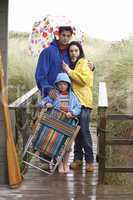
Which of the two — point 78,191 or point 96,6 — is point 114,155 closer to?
point 78,191

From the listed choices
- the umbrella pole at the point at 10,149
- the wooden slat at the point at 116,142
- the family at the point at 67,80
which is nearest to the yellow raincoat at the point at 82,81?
the family at the point at 67,80

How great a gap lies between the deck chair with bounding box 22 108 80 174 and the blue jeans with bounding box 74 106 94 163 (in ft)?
0.32

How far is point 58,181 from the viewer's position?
6.04 metres

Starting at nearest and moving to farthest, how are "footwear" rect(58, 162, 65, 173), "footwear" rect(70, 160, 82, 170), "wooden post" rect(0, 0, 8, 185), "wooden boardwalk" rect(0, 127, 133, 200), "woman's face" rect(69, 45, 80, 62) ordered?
"wooden boardwalk" rect(0, 127, 133, 200) < "wooden post" rect(0, 0, 8, 185) < "woman's face" rect(69, 45, 80, 62) < "footwear" rect(58, 162, 65, 173) < "footwear" rect(70, 160, 82, 170)

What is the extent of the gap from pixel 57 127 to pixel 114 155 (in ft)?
3.62

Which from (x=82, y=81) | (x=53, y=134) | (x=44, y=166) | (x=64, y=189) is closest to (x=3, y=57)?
(x=82, y=81)

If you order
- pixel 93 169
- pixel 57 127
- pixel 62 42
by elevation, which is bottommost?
pixel 93 169

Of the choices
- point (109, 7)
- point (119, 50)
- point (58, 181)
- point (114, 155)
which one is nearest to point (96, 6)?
point (109, 7)

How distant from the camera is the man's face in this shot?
6258 millimetres

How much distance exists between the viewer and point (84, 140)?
6.48m

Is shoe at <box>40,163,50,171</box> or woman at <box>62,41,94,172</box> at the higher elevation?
woman at <box>62,41,94,172</box>

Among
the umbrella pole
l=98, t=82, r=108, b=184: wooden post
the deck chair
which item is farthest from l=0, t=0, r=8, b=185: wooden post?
l=98, t=82, r=108, b=184: wooden post

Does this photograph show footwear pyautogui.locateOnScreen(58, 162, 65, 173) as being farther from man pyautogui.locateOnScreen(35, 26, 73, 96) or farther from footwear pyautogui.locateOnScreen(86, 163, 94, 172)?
man pyautogui.locateOnScreen(35, 26, 73, 96)

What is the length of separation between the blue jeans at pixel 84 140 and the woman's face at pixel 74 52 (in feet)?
1.89
